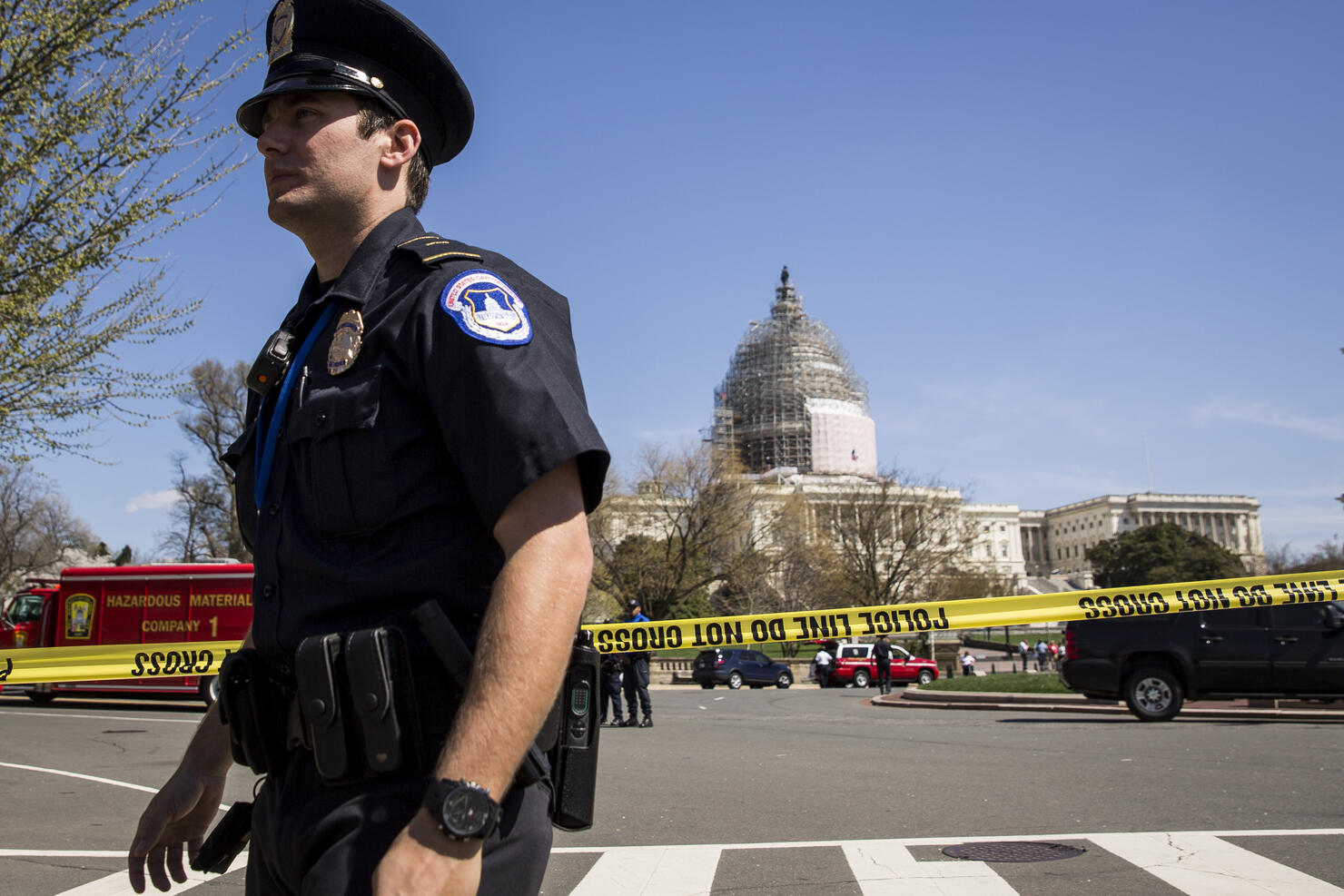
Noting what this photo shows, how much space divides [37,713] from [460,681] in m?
20.3

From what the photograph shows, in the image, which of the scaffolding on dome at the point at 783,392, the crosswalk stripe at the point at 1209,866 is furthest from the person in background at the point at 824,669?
the scaffolding on dome at the point at 783,392

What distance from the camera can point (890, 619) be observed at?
8.59 m

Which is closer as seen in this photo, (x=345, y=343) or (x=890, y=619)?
(x=345, y=343)

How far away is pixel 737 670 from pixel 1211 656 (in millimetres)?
23271

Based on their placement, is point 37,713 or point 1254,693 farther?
point 37,713

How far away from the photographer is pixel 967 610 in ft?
28.3

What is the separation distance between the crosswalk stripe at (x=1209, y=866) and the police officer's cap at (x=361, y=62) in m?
4.65

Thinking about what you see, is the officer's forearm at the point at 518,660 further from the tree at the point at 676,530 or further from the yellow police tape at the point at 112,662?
the tree at the point at 676,530

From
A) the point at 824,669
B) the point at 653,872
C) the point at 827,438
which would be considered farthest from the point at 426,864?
the point at 827,438

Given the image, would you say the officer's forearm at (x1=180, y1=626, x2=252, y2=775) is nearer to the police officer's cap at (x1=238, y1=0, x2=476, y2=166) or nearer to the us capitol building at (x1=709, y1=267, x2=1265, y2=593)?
the police officer's cap at (x1=238, y1=0, x2=476, y2=166)

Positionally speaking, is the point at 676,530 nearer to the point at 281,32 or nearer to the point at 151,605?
the point at 151,605

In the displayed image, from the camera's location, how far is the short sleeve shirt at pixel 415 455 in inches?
64.2

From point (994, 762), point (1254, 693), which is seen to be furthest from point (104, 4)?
point (1254, 693)

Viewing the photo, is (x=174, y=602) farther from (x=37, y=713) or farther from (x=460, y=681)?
(x=460, y=681)
